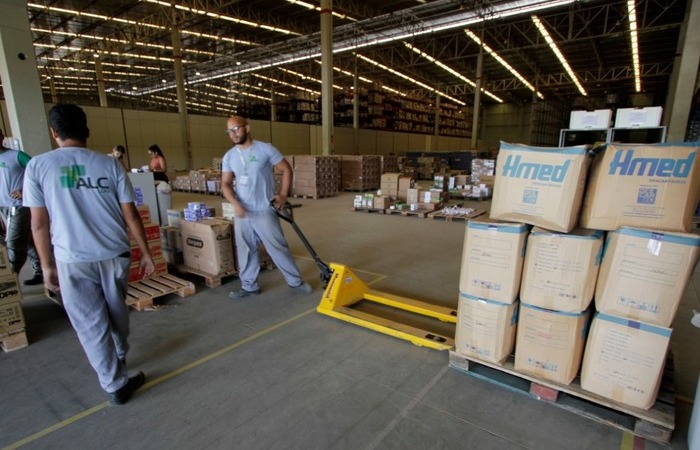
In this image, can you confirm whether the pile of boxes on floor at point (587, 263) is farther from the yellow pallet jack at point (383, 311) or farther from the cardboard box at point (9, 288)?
the cardboard box at point (9, 288)

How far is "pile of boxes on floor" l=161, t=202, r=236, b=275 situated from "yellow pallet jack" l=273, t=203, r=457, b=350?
98 centimetres

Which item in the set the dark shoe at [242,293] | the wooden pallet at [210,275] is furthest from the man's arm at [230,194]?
the wooden pallet at [210,275]

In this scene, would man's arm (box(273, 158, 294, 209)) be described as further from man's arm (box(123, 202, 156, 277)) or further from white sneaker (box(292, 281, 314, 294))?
man's arm (box(123, 202, 156, 277))

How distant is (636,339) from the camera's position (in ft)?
6.66

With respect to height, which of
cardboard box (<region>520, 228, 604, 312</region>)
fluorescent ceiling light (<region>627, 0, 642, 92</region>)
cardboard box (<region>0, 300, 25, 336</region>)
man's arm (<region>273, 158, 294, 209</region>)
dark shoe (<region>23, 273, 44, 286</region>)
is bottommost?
dark shoe (<region>23, 273, 44, 286</region>)

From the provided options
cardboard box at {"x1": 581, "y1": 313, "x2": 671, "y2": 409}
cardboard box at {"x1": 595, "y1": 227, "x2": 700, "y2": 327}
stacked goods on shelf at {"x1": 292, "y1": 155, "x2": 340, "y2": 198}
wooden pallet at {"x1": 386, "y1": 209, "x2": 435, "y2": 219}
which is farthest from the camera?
stacked goods on shelf at {"x1": 292, "y1": 155, "x2": 340, "y2": 198}

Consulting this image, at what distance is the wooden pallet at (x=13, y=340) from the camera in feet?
9.99

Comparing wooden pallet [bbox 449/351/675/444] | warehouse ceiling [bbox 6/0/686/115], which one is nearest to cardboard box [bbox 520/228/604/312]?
wooden pallet [bbox 449/351/675/444]

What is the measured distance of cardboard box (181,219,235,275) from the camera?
445 centimetres

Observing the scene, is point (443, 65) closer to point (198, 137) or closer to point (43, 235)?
A: point (198, 137)

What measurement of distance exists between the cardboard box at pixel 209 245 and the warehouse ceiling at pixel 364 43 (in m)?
12.7

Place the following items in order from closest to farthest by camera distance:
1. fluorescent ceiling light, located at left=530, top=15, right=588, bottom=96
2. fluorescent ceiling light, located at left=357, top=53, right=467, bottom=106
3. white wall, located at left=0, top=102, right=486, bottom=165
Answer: fluorescent ceiling light, located at left=530, top=15, right=588, bottom=96 → white wall, located at left=0, top=102, right=486, bottom=165 → fluorescent ceiling light, located at left=357, top=53, right=467, bottom=106

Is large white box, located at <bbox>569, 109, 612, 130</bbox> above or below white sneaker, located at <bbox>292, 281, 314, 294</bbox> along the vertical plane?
above

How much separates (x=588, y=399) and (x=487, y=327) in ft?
2.24
